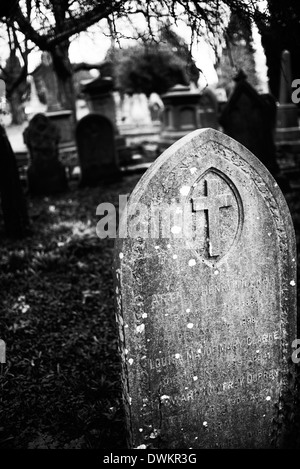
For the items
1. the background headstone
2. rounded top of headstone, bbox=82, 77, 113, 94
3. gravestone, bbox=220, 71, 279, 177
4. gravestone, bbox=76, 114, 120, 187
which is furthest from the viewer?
rounded top of headstone, bbox=82, 77, 113, 94

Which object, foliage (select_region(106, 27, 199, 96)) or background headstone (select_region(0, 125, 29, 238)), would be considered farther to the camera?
foliage (select_region(106, 27, 199, 96))

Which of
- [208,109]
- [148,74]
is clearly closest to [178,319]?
[208,109]

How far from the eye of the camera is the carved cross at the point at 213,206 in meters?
2.18

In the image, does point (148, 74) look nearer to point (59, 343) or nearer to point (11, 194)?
point (11, 194)

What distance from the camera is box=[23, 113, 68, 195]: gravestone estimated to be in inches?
363

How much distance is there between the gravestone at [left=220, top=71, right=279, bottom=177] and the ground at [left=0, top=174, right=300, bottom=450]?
246 centimetres

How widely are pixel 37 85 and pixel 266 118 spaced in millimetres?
Result: 36421

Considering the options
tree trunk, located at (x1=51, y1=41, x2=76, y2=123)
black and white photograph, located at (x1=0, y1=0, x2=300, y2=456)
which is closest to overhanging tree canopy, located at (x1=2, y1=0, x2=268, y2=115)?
black and white photograph, located at (x1=0, y1=0, x2=300, y2=456)

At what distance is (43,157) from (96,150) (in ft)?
4.20

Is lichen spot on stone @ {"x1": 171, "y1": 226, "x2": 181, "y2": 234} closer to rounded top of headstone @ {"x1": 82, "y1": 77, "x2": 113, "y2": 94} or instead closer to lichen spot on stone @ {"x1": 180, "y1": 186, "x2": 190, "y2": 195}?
lichen spot on stone @ {"x1": 180, "y1": 186, "x2": 190, "y2": 195}

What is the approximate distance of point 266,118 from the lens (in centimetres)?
877

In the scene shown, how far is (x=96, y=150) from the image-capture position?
993 centimetres

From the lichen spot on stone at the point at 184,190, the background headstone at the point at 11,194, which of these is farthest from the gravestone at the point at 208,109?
the lichen spot on stone at the point at 184,190
